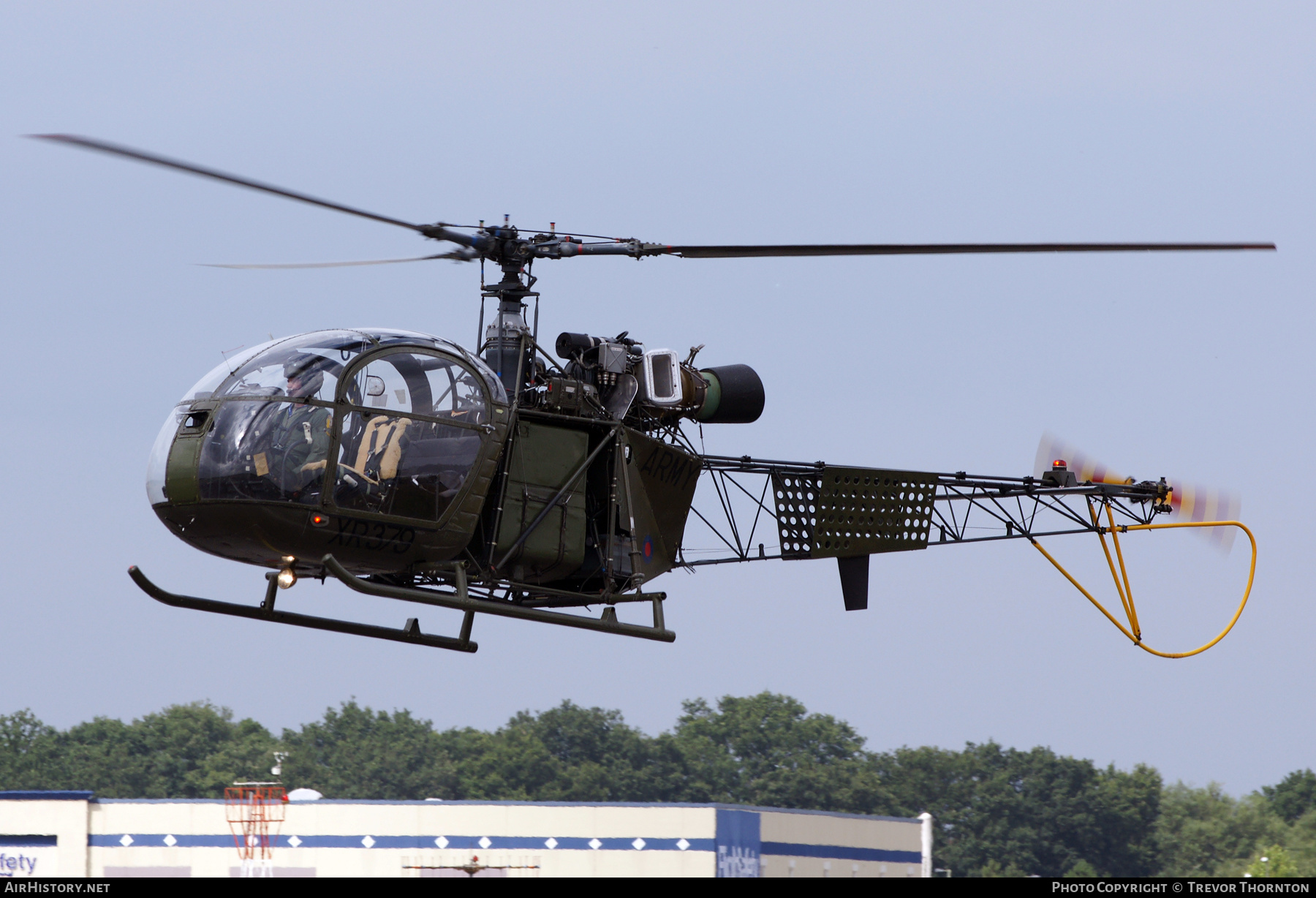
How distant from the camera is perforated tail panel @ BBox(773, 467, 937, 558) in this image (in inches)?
678

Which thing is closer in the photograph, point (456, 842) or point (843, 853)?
point (456, 842)

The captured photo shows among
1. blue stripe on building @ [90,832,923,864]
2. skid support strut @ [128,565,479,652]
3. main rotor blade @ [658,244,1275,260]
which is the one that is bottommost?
blue stripe on building @ [90,832,923,864]

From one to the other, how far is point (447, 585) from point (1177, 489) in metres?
9.83

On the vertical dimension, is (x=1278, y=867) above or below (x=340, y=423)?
below

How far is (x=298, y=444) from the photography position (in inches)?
494

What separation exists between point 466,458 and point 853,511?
5.51 m

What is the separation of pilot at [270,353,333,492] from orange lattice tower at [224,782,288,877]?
1338 inches

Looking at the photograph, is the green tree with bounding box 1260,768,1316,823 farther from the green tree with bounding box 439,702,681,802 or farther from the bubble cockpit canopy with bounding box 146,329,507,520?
the bubble cockpit canopy with bounding box 146,329,507,520

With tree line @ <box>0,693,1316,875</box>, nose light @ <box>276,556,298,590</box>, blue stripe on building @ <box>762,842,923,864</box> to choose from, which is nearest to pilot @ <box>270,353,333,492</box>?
nose light @ <box>276,556,298,590</box>

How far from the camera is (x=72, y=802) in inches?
1737

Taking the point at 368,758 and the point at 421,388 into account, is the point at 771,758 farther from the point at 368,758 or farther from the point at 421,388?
the point at 421,388

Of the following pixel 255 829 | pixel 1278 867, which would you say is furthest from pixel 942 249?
pixel 1278 867

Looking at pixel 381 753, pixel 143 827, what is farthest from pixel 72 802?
pixel 381 753
